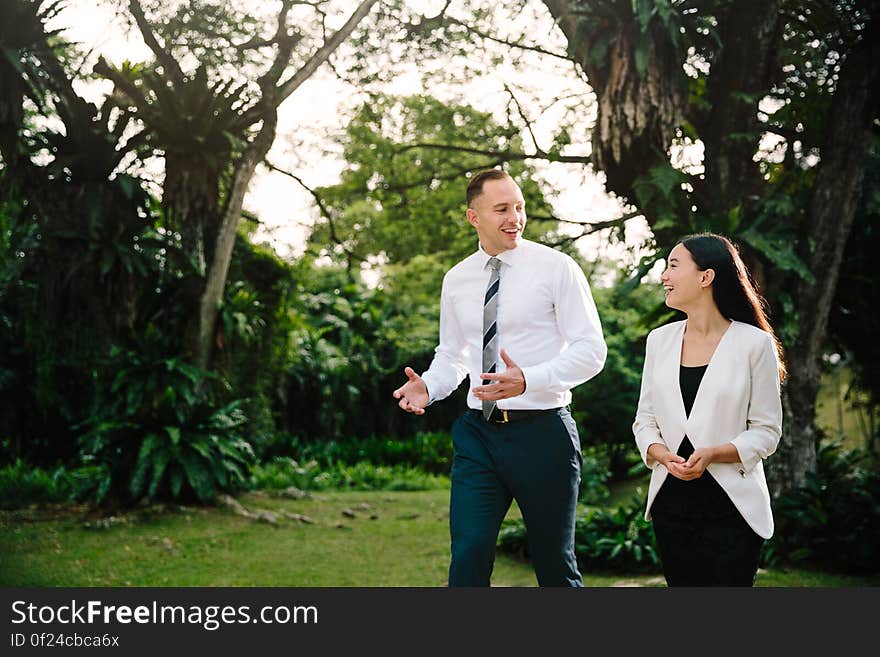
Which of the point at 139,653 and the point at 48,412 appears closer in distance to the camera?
the point at 139,653

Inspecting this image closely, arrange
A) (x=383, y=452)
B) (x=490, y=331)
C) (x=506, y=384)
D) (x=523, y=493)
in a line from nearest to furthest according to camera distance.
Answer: (x=506, y=384)
(x=523, y=493)
(x=490, y=331)
(x=383, y=452)

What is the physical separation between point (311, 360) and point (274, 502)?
6.28 m

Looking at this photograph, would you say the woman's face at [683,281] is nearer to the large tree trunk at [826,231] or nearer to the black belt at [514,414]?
the black belt at [514,414]

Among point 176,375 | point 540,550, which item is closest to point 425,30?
point 176,375

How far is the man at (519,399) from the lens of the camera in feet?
10.9

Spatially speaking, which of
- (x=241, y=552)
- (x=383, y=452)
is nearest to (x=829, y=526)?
(x=241, y=552)

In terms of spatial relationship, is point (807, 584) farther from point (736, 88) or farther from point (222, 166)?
point (222, 166)

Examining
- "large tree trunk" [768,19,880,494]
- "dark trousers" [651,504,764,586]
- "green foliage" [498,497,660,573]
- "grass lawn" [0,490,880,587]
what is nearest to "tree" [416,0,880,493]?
"large tree trunk" [768,19,880,494]

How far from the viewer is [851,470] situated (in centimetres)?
965

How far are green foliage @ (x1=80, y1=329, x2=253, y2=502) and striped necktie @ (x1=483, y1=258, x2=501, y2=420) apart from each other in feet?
22.1

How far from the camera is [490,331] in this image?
3.47 metres

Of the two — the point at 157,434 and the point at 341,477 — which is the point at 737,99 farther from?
the point at 341,477

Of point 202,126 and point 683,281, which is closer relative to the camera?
point 683,281

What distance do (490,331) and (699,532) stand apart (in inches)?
40.3
